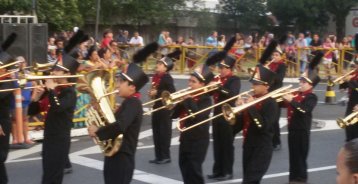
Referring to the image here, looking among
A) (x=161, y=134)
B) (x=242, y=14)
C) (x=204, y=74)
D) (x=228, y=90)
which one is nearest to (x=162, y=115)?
(x=161, y=134)

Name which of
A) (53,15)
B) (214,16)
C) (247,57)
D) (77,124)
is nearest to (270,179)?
(77,124)

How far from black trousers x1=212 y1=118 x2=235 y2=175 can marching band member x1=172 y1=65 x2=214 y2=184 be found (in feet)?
4.49

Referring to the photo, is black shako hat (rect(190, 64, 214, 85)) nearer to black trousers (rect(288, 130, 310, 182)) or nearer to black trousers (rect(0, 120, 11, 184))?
black trousers (rect(288, 130, 310, 182))

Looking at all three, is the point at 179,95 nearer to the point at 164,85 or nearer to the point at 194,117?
the point at 194,117

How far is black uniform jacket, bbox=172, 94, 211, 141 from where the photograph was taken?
8562 millimetres

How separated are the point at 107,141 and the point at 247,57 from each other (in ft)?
63.5

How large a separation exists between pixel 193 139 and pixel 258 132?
80 cm

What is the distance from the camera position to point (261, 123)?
8.07m

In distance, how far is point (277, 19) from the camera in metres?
40.9

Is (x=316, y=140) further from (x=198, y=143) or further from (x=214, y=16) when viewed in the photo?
(x=214, y=16)

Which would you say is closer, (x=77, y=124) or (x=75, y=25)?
(x=77, y=124)

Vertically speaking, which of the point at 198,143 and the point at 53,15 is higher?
the point at 53,15

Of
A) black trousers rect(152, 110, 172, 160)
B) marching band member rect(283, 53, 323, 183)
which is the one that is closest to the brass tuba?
marching band member rect(283, 53, 323, 183)

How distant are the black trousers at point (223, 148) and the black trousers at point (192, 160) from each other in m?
1.69
